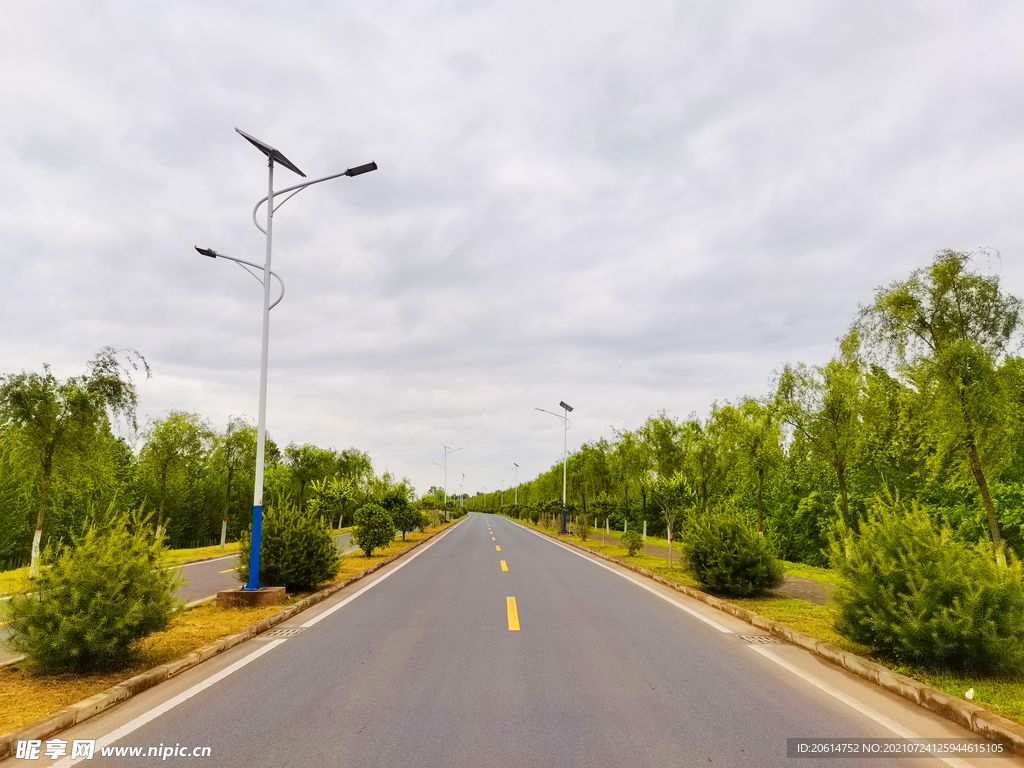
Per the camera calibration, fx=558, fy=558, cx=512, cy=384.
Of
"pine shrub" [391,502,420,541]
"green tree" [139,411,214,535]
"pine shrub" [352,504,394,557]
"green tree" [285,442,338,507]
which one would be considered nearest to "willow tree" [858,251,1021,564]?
"pine shrub" [352,504,394,557]

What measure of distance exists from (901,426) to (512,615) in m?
10.7

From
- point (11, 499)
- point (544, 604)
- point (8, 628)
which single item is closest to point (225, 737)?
point (8, 628)

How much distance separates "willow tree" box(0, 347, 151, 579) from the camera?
1555 centimetres

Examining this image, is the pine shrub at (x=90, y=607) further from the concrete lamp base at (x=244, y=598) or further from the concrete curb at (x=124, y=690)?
the concrete lamp base at (x=244, y=598)

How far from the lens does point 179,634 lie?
7.61 meters

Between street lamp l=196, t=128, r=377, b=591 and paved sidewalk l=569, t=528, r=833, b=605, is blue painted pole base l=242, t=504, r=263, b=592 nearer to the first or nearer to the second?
street lamp l=196, t=128, r=377, b=591

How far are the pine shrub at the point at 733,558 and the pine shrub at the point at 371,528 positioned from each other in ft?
40.9

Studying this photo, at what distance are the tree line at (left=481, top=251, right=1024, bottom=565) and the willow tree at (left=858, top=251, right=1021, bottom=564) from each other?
0.02 metres

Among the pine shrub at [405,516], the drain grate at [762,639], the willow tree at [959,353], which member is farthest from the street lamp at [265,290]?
the pine shrub at [405,516]

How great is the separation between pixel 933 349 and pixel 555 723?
11.8 metres

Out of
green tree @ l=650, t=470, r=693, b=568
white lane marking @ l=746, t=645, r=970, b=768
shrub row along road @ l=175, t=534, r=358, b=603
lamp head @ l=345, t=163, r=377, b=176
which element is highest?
lamp head @ l=345, t=163, r=377, b=176

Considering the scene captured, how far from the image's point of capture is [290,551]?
11.2 metres

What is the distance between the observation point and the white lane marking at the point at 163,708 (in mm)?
4098

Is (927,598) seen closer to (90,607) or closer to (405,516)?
(90,607)
